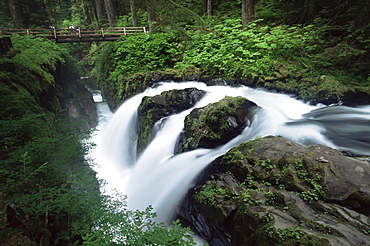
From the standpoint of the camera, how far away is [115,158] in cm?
958

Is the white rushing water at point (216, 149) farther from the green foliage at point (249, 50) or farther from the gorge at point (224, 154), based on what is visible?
the green foliage at point (249, 50)

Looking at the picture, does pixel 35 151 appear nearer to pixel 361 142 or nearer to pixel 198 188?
pixel 198 188

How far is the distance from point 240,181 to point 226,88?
18.6 feet

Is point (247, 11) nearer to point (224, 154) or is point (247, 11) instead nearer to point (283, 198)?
point (224, 154)

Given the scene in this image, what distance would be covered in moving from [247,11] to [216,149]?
889cm

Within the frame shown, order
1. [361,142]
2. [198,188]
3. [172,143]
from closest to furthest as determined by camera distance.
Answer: [198,188], [361,142], [172,143]

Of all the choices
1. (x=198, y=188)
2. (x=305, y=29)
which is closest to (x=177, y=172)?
(x=198, y=188)

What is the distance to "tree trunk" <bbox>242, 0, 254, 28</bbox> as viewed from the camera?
1121 centimetres

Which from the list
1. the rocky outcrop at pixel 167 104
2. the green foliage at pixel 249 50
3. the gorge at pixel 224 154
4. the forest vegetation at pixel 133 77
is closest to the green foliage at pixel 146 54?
the forest vegetation at pixel 133 77

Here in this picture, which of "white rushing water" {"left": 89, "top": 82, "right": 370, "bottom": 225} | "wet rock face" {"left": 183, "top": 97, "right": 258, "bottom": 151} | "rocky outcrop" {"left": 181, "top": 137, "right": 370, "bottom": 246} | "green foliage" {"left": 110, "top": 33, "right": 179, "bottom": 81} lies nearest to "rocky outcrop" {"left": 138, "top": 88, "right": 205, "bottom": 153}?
"white rushing water" {"left": 89, "top": 82, "right": 370, "bottom": 225}

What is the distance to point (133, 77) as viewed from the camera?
11203mm

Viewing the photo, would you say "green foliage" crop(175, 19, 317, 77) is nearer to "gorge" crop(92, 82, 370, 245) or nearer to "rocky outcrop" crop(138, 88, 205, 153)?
"gorge" crop(92, 82, 370, 245)

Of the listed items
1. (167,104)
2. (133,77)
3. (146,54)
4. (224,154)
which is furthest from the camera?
(146,54)

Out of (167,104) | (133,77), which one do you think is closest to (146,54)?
(133,77)
